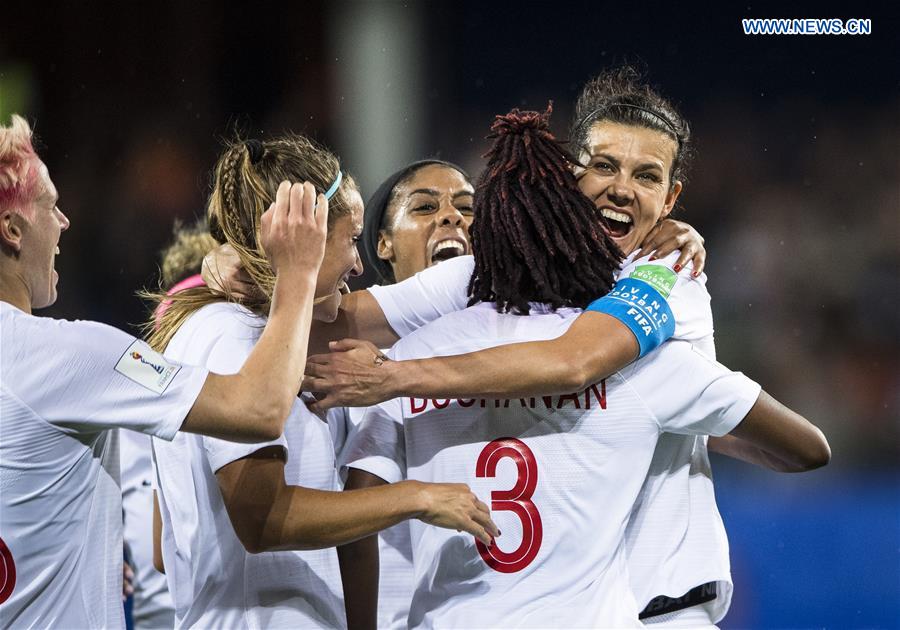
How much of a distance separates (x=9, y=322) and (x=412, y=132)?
5024mm

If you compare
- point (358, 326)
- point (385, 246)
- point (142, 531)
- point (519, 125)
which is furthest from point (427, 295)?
point (142, 531)

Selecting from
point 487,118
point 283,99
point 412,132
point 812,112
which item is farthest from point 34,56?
point 812,112

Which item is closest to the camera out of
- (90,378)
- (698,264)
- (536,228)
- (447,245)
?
(90,378)

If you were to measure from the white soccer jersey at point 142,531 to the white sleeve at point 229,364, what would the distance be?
2.03m

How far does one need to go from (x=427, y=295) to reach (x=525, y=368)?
29.1 inches

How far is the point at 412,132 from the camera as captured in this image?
6.56 m

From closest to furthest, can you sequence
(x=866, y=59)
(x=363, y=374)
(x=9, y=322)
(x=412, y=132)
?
1. (x=9, y=322)
2. (x=363, y=374)
3. (x=412, y=132)
4. (x=866, y=59)

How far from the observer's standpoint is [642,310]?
200cm

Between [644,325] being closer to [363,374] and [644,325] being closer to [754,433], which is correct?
[754,433]

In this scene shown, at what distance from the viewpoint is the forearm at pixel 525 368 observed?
1914mm

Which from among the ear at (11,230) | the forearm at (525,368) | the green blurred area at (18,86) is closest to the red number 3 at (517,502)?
the forearm at (525,368)

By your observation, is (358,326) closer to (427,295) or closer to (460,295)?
(427,295)

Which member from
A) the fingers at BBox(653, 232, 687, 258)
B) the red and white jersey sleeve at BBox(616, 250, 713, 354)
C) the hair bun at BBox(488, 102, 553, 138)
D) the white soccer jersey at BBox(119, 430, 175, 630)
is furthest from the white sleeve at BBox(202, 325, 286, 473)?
the white soccer jersey at BBox(119, 430, 175, 630)

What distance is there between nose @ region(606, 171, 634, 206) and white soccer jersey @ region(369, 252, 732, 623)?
1.01 ft
